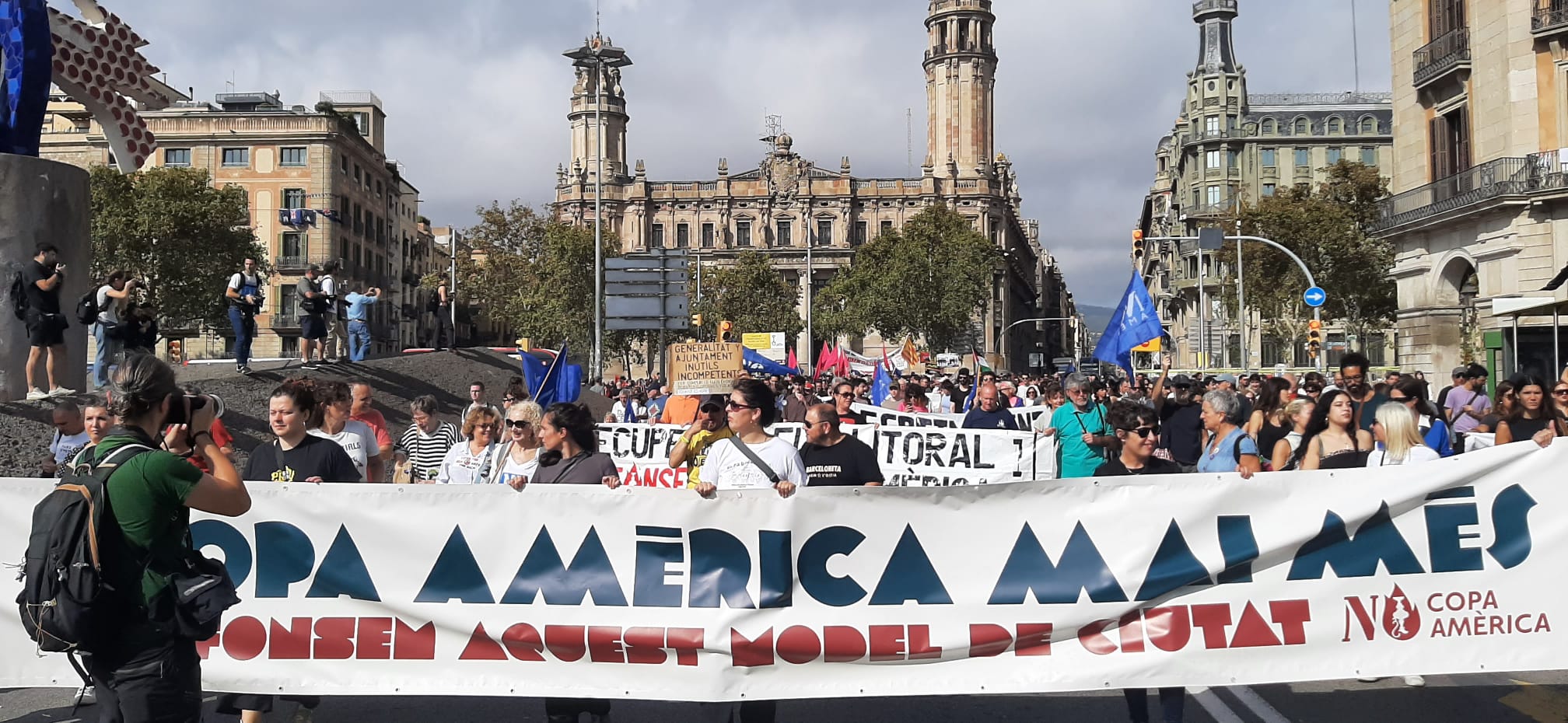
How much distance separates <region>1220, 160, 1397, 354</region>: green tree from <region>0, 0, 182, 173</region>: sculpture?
35669 millimetres

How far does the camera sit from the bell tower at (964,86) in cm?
10300

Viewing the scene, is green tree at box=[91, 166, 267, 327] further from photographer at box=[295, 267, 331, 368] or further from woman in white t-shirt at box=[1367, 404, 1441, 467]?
woman in white t-shirt at box=[1367, 404, 1441, 467]

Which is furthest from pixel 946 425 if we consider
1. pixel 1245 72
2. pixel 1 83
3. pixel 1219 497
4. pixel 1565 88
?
pixel 1245 72

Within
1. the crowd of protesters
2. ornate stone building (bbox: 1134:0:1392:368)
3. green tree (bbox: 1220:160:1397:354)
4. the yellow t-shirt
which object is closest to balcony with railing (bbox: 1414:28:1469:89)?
green tree (bbox: 1220:160:1397:354)

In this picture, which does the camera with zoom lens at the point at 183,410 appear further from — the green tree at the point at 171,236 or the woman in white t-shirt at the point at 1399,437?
the green tree at the point at 171,236

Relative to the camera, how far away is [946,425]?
13500 millimetres

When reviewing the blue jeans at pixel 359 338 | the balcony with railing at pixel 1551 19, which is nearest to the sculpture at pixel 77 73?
the blue jeans at pixel 359 338

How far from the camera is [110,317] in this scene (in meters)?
12.9

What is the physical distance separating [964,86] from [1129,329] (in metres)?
89.8

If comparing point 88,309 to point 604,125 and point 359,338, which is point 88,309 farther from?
point 604,125

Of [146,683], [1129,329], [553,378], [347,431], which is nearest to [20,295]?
[553,378]

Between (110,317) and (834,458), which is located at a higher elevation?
(110,317)

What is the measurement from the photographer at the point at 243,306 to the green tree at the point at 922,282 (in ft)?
174

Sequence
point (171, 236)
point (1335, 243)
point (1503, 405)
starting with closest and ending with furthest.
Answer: point (1503, 405)
point (1335, 243)
point (171, 236)
